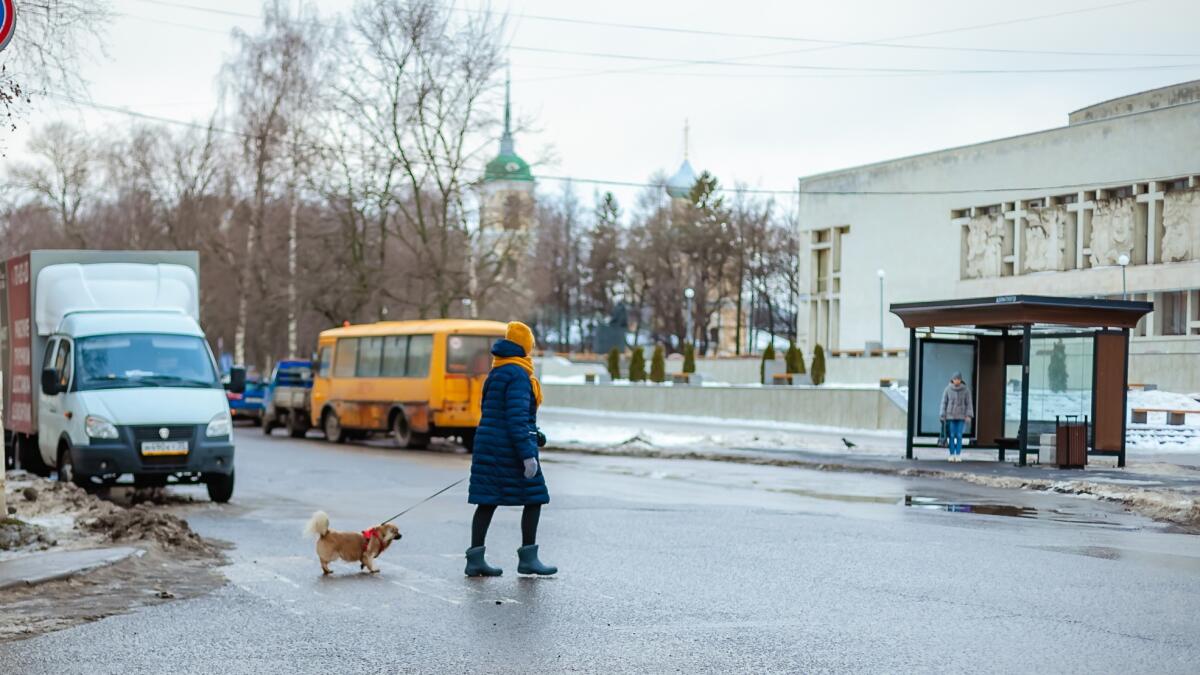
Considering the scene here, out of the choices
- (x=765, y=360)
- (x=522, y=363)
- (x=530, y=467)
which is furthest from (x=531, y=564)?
(x=765, y=360)

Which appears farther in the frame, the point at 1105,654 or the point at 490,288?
the point at 490,288

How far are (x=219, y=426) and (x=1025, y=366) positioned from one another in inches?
490

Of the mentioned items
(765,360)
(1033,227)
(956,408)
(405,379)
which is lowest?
(956,408)

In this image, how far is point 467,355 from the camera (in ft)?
99.6

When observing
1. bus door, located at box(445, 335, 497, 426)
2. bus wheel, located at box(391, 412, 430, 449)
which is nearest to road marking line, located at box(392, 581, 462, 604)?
bus door, located at box(445, 335, 497, 426)

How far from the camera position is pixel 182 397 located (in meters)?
17.2

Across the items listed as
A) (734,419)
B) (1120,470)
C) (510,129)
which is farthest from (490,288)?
(1120,470)

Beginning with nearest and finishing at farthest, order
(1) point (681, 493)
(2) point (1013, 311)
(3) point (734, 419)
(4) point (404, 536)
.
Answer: (4) point (404, 536) < (1) point (681, 493) < (2) point (1013, 311) < (3) point (734, 419)

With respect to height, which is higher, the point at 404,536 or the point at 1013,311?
the point at 1013,311

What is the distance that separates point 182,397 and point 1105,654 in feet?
41.1

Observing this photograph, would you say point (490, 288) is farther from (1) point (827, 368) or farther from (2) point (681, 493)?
(2) point (681, 493)

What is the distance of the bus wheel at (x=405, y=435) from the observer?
3097cm

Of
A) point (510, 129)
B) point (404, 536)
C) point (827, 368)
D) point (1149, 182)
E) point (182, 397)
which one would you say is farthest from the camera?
point (827, 368)

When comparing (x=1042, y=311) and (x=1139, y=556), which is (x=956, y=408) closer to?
(x=1042, y=311)
